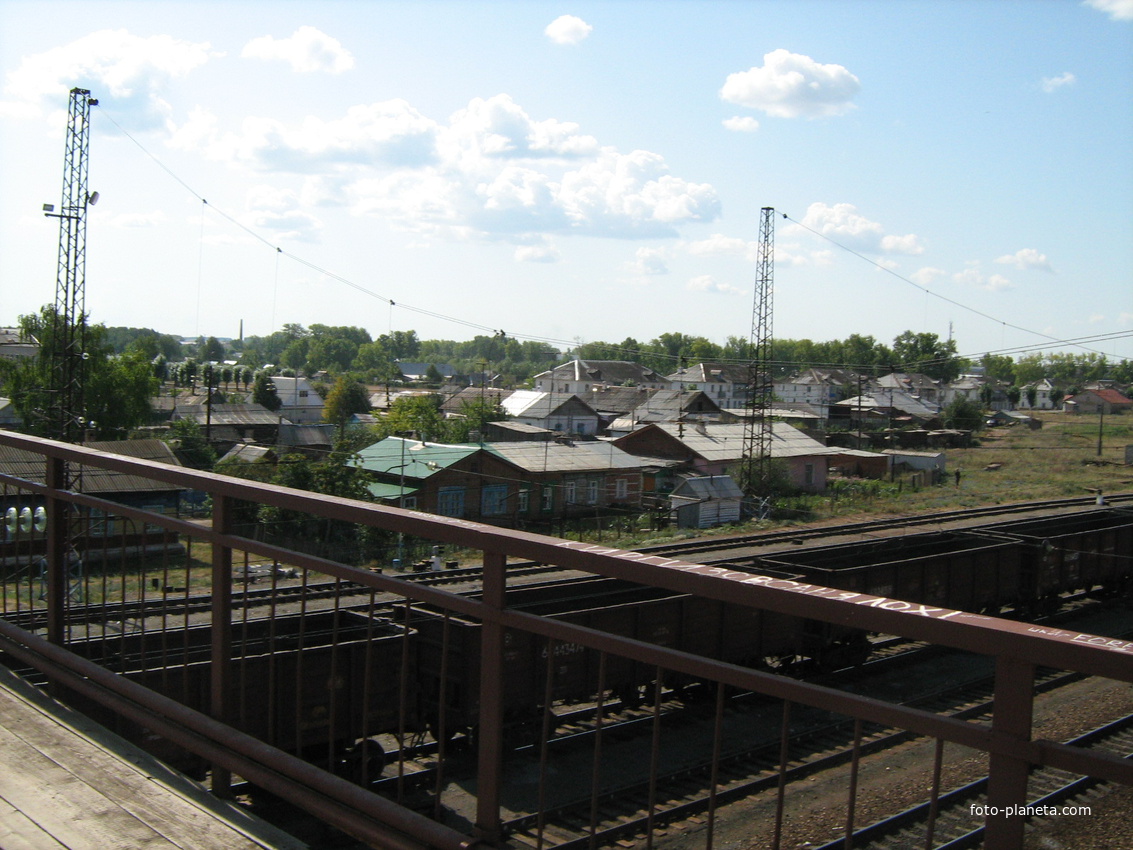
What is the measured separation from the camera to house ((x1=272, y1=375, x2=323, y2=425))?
67.3 metres

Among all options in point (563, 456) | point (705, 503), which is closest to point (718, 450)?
point (705, 503)

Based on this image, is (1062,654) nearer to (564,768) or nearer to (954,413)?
(564,768)

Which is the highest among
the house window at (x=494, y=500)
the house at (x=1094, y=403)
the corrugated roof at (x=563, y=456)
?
the house at (x=1094, y=403)

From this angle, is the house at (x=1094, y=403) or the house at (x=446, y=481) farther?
the house at (x=1094, y=403)

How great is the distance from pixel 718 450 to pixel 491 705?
4194 centimetres

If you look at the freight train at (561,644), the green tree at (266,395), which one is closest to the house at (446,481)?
the freight train at (561,644)

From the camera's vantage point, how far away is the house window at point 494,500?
32375 millimetres

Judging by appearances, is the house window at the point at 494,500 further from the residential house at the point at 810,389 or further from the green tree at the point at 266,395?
the residential house at the point at 810,389

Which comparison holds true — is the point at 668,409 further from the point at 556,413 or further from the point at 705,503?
the point at 705,503

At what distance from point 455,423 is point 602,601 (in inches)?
1433

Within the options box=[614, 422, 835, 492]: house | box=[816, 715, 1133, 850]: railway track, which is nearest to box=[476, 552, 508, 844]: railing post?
box=[816, 715, 1133, 850]: railway track

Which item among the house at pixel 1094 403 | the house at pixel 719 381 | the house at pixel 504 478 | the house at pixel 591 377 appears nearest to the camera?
the house at pixel 504 478

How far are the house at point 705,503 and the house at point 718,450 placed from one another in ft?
18.7

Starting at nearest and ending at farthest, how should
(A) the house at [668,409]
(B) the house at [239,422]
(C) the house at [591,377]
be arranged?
(B) the house at [239,422]
(A) the house at [668,409]
(C) the house at [591,377]
